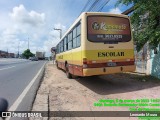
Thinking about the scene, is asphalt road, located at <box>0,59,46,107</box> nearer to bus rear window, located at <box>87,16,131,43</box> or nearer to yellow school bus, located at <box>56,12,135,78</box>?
yellow school bus, located at <box>56,12,135,78</box>

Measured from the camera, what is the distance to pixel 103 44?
10133 millimetres

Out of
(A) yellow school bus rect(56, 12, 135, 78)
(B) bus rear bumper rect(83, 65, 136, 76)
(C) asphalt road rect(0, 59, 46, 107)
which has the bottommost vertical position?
(C) asphalt road rect(0, 59, 46, 107)

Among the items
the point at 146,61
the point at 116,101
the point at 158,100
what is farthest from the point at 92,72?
the point at 146,61

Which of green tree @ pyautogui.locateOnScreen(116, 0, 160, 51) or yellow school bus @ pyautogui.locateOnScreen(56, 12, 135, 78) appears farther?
green tree @ pyautogui.locateOnScreen(116, 0, 160, 51)

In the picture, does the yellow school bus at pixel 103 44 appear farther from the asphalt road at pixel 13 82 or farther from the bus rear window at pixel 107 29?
the asphalt road at pixel 13 82

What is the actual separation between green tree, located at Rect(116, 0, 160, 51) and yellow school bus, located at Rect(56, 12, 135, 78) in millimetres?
852

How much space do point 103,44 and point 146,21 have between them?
2.88 m

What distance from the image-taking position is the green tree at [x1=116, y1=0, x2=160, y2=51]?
10.4 m

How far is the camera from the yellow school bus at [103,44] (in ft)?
32.2

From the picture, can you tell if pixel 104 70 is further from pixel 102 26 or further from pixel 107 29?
pixel 102 26

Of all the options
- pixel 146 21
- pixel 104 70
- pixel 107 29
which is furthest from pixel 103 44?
pixel 146 21

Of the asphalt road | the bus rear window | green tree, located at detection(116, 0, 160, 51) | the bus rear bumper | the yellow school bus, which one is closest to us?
the asphalt road

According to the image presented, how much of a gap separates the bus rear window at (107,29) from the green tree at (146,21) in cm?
93

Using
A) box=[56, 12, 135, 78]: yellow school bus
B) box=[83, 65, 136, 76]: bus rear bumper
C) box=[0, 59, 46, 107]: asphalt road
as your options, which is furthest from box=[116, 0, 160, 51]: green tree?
box=[0, 59, 46, 107]: asphalt road
